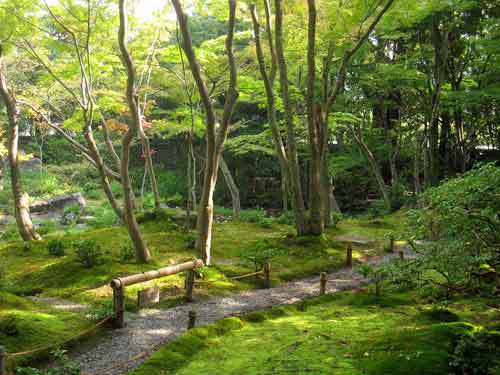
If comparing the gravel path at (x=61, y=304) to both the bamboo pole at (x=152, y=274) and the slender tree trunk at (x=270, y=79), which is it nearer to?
the bamboo pole at (x=152, y=274)

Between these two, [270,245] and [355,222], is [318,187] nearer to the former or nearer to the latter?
→ [270,245]

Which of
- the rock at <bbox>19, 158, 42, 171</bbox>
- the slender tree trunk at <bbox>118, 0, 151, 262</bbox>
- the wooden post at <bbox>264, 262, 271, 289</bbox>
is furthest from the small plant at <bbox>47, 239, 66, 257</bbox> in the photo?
the rock at <bbox>19, 158, 42, 171</bbox>

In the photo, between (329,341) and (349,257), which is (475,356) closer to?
(329,341)

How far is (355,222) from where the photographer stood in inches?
786

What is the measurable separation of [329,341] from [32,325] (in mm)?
4616

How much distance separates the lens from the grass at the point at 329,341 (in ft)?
18.1

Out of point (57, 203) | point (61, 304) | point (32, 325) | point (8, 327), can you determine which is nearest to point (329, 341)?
point (32, 325)

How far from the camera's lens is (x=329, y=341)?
6785 millimetres

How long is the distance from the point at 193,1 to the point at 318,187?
6.29 metres

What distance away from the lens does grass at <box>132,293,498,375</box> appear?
551 centimetres

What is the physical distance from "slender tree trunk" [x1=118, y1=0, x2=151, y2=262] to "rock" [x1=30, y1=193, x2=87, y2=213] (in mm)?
14789

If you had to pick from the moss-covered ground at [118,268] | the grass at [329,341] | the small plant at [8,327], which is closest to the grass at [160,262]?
the moss-covered ground at [118,268]

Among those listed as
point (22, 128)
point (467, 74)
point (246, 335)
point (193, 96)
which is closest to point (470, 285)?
point (246, 335)

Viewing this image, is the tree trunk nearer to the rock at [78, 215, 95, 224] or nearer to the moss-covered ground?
the moss-covered ground
